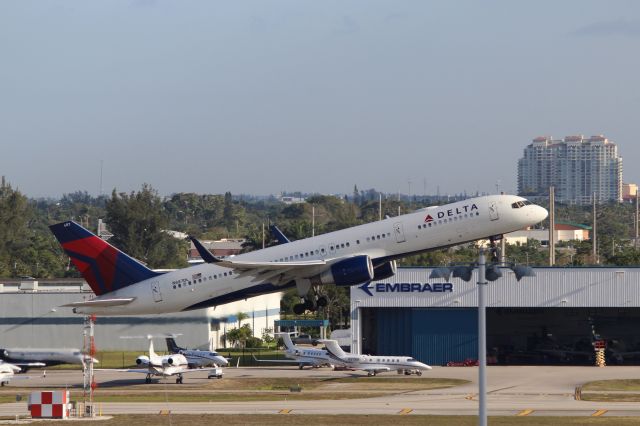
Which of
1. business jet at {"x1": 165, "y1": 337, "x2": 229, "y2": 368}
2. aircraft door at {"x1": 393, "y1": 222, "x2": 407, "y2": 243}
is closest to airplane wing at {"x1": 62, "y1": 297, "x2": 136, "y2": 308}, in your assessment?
aircraft door at {"x1": 393, "y1": 222, "x2": 407, "y2": 243}

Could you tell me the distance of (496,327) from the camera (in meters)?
125

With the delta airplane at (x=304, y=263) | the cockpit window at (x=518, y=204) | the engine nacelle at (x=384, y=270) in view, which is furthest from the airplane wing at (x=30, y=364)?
the cockpit window at (x=518, y=204)

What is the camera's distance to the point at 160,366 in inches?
3949

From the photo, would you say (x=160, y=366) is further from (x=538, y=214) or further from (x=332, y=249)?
(x=538, y=214)

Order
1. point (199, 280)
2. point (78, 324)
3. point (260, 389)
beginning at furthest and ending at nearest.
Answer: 1. point (78, 324)
2. point (260, 389)
3. point (199, 280)

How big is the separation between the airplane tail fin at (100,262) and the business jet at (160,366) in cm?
1815

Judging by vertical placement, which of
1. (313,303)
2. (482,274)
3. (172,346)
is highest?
(482,274)

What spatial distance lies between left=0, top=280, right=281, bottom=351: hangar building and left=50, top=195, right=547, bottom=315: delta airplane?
79.2 ft

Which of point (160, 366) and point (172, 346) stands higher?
point (172, 346)

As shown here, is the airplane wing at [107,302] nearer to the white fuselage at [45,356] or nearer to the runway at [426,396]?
the white fuselage at [45,356]

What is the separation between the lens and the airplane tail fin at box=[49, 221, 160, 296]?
269 ft

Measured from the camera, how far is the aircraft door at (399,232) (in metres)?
72.1

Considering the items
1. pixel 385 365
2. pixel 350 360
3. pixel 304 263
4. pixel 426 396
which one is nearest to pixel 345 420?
pixel 304 263

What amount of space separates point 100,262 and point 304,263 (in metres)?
17.5
